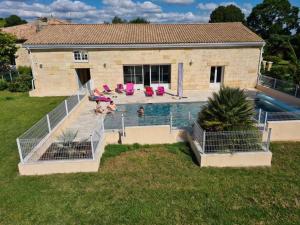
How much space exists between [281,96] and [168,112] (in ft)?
31.3

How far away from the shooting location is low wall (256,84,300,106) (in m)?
16.8

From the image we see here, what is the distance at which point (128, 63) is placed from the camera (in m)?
20.7

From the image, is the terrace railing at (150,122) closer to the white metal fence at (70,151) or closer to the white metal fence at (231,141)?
the white metal fence at (70,151)

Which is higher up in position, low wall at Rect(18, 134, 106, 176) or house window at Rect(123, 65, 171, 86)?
house window at Rect(123, 65, 171, 86)

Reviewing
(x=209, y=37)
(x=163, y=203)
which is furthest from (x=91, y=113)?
(x=209, y=37)

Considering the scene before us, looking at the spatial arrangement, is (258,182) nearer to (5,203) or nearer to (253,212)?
(253,212)

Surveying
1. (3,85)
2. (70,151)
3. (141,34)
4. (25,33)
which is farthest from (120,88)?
(25,33)

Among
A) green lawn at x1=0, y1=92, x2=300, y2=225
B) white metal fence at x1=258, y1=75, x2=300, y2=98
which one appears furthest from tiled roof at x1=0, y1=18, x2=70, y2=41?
white metal fence at x1=258, y1=75, x2=300, y2=98

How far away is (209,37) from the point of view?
21.1 metres

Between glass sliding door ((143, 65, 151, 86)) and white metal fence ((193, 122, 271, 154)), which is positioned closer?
white metal fence ((193, 122, 271, 154))

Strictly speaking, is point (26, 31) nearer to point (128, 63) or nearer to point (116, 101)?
point (128, 63)

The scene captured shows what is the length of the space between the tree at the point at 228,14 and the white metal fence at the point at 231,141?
57.8 m

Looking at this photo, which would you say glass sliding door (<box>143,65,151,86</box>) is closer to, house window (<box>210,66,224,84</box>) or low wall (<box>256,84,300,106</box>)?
house window (<box>210,66,224,84</box>)

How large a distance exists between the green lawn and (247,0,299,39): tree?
191 ft
